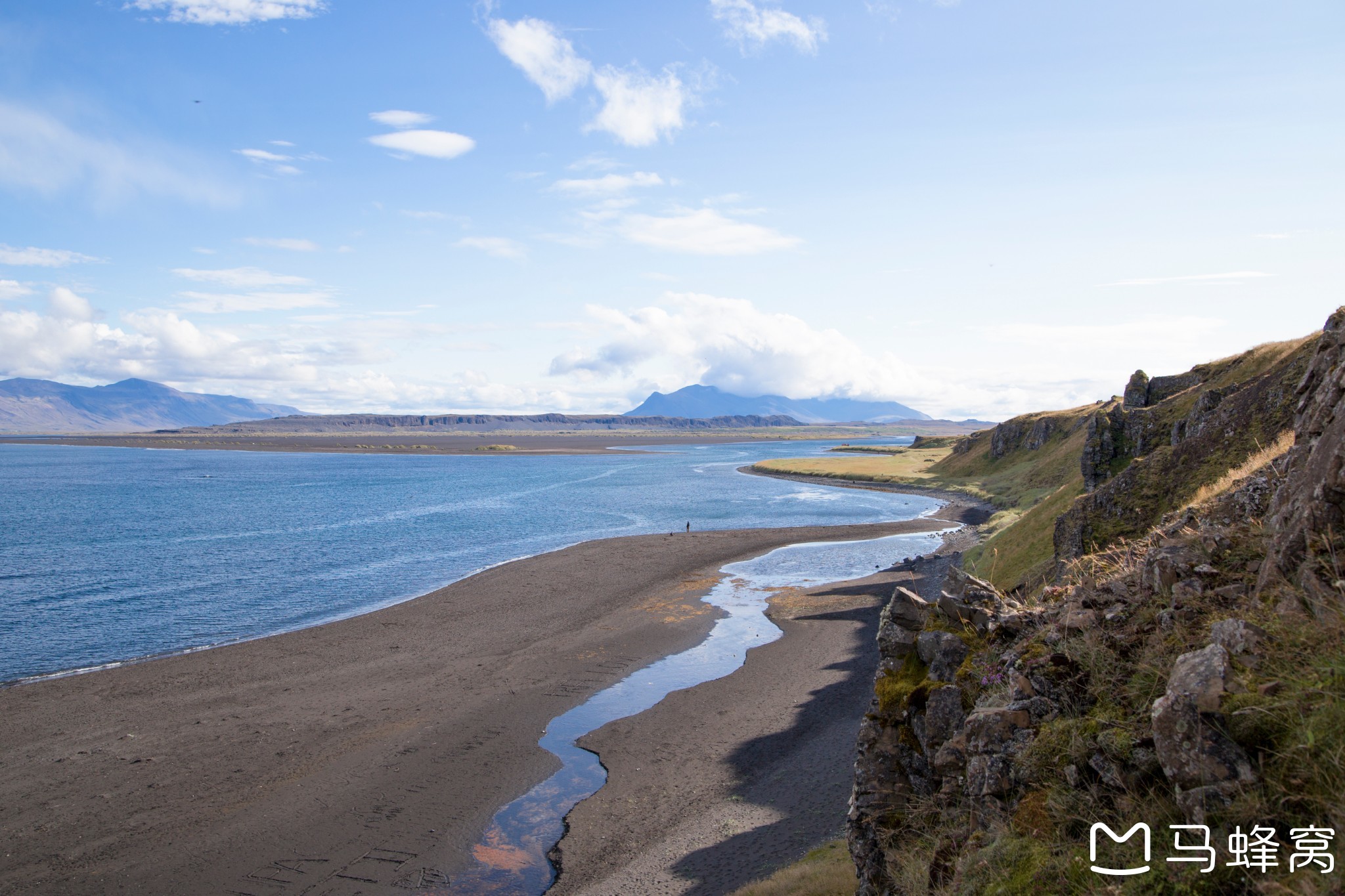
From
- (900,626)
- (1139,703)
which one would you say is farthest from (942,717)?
(1139,703)

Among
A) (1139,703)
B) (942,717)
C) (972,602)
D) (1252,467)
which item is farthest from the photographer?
(972,602)

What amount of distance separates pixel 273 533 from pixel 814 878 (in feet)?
229

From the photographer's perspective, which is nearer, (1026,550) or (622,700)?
(622,700)

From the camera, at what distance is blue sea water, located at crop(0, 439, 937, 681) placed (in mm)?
38812

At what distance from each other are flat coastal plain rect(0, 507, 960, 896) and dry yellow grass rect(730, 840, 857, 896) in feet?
16.5

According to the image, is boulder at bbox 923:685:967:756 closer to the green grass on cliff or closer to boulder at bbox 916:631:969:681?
boulder at bbox 916:631:969:681

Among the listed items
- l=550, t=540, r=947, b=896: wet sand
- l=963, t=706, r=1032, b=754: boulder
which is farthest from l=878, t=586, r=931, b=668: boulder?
l=550, t=540, r=947, b=896: wet sand

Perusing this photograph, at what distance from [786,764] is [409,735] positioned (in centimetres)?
1248

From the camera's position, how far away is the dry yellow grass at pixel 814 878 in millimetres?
13125

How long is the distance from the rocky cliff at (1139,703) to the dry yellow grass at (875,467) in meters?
109

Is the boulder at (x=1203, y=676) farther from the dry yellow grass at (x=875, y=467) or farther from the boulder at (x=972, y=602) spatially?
the dry yellow grass at (x=875, y=467)

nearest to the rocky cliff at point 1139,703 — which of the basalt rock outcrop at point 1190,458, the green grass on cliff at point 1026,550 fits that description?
the basalt rock outcrop at point 1190,458

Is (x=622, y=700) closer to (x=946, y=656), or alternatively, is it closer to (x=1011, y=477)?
(x=946, y=656)

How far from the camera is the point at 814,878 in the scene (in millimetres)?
13906
